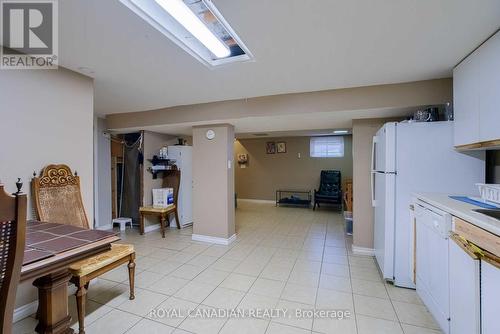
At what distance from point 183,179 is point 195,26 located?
3.46 metres

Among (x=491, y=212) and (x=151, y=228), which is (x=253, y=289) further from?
(x=151, y=228)

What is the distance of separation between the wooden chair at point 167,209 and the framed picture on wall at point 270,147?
12.0 feet

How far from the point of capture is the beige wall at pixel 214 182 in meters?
A: 3.70

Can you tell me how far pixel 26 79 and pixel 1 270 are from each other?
6.29 ft

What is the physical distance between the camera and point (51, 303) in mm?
1379

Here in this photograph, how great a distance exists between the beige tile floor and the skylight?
222 centimetres

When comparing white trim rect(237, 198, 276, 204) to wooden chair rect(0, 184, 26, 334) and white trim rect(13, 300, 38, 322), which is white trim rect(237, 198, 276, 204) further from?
wooden chair rect(0, 184, 26, 334)

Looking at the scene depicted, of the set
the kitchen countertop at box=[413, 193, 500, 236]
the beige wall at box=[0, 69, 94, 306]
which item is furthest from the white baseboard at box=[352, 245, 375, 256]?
the beige wall at box=[0, 69, 94, 306]

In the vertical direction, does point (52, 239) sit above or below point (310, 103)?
below

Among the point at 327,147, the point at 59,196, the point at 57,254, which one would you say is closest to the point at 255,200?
the point at 327,147

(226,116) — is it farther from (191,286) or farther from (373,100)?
(191,286)

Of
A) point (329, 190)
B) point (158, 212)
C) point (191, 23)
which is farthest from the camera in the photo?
point (329, 190)

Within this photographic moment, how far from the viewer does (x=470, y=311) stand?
1294mm

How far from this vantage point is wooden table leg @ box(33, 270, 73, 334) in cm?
138
